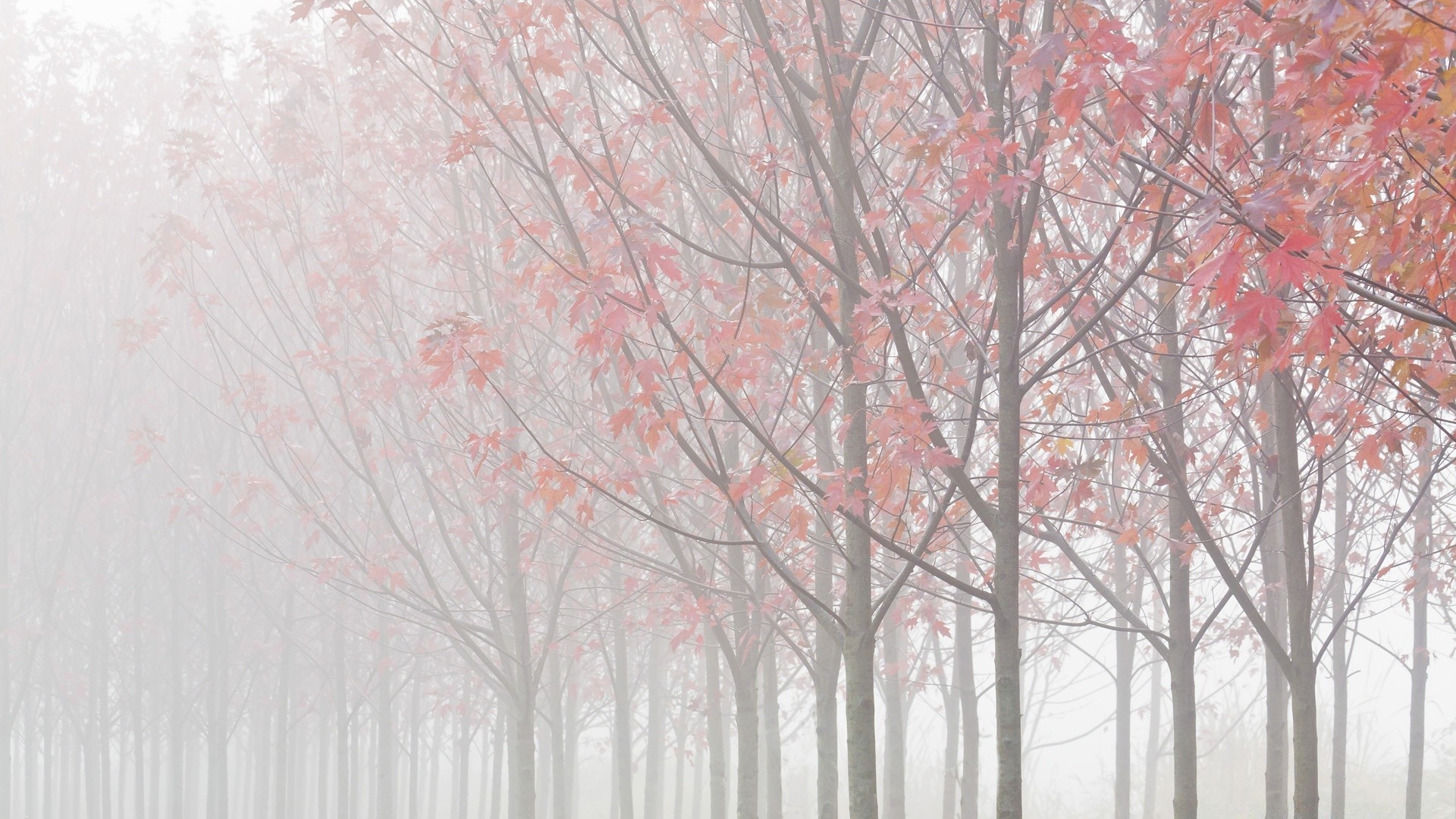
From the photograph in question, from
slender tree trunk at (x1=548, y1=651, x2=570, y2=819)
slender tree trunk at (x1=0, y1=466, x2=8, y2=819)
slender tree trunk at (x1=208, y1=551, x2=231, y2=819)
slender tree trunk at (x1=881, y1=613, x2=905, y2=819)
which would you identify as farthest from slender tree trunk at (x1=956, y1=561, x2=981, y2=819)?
slender tree trunk at (x1=0, y1=466, x2=8, y2=819)

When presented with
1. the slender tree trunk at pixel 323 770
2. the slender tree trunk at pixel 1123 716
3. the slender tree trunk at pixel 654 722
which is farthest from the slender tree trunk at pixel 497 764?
the slender tree trunk at pixel 1123 716

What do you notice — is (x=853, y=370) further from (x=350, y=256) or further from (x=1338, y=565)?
(x=1338, y=565)

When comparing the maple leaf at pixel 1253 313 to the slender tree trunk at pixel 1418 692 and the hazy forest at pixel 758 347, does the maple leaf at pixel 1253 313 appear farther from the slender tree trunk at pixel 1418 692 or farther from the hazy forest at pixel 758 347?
the slender tree trunk at pixel 1418 692

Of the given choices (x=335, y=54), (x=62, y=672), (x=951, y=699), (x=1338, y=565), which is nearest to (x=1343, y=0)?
(x=1338, y=565)

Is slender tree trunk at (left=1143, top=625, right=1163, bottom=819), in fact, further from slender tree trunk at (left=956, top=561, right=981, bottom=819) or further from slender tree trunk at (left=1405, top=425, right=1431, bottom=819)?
slender tree trunk at (left=956, top=561, right=981, bottom=819)

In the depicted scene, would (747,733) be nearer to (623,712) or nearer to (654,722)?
(623,712)

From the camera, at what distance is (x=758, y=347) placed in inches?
221

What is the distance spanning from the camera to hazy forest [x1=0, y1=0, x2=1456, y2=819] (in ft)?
11.8

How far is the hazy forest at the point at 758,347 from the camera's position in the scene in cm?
359

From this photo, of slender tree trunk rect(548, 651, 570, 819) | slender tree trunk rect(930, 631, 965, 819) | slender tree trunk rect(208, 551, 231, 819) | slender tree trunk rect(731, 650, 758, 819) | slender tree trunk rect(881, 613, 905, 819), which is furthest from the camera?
slender tree trunk rect(208, 551, 231, 819)

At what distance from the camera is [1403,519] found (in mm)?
4578

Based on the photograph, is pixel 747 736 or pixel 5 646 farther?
pixel 5 646

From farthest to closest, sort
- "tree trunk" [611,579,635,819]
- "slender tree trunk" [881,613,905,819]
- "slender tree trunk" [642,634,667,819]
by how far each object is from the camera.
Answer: "slender tree trunk" [642,634,667,819] < "tree trunk" [611,579,635,819] < "slender tree trunk" [881,613,905,819]

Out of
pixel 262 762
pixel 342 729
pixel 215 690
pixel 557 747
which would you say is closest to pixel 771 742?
pixel 557 747
